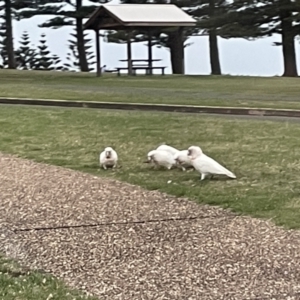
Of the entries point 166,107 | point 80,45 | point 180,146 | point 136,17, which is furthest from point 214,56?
point 180,146

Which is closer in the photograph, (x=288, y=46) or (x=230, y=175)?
(x=230, y=175)

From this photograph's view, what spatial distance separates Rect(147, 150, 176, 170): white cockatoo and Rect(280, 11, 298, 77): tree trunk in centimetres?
2407

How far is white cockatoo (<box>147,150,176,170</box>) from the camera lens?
28.1ft

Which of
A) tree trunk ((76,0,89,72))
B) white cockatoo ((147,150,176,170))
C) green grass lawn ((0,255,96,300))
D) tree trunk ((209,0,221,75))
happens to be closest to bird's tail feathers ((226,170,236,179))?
white cockatoo ((147,150,176,170))

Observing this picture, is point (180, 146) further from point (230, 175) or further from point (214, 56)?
point (214, 56)

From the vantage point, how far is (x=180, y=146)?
10.3 metres

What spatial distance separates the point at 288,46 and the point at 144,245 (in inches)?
1169

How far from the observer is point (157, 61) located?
33438 mm

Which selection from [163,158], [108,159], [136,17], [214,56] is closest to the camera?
[163,158]

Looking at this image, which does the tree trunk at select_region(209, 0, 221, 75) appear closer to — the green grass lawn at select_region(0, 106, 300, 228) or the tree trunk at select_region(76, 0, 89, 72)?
the tree trunk at select_region(76, 0, 89, 72)

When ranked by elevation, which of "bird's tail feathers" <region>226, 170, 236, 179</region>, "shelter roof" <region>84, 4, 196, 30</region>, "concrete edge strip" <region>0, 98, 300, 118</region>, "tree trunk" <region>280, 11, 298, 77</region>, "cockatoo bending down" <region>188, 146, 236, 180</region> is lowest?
"bird's tail feathers" <region>226, 170, 236, 179</region>

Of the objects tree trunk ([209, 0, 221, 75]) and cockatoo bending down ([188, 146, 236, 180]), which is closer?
cockatoo bending down ([188, 146, 236, 180])

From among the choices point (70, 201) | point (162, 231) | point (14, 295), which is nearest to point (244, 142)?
point (70, 201)

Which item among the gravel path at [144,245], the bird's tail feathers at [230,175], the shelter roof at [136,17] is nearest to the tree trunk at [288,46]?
the shelter roof at [136,17]
